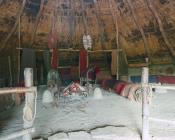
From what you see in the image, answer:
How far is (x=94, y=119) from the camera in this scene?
437 cm

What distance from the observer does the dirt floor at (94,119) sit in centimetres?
353

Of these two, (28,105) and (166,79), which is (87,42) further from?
(28,105)

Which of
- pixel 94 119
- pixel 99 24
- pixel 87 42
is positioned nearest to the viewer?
pixel 94 119

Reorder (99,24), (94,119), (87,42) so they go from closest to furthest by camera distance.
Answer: (94,119) → (99,24) → (87,42)

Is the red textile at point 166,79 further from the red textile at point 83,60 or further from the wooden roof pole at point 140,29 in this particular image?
the red textile at point 83,60

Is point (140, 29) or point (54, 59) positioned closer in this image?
point (140, 29)

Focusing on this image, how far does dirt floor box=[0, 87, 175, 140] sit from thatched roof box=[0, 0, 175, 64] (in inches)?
88.6

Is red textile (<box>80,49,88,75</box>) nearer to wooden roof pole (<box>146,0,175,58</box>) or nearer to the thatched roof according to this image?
the thatched roof

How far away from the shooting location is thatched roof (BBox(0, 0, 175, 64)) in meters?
7.26

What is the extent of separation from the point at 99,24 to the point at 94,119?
457 cm

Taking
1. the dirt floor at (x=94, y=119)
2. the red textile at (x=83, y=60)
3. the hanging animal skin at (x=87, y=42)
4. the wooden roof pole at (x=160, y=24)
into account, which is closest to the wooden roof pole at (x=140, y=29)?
the wooden roof pole at (x=160, y=24)

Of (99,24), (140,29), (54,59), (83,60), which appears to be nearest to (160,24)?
(140,29)

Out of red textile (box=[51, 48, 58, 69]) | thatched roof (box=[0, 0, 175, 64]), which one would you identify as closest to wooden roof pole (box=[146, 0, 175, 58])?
thatched roof (box=[0, 0, 175, 64])

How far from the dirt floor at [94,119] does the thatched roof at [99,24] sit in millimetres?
2250
